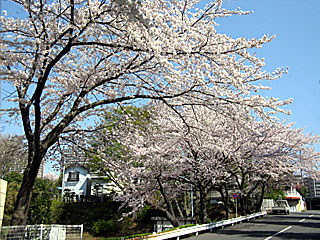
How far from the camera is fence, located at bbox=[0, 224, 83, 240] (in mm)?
6426

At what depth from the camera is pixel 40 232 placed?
8172mm

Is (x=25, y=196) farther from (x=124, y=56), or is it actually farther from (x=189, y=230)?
(x=189, y=230)

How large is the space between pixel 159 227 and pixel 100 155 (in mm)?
11678

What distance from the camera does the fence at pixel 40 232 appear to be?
6426 millimetres

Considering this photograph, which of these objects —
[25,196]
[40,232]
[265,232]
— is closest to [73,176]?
[265,232]

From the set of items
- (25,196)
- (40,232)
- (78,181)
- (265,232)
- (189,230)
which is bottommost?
(265,232)

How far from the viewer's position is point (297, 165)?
2352 centimetres

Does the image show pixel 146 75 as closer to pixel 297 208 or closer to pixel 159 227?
pixel 159 227

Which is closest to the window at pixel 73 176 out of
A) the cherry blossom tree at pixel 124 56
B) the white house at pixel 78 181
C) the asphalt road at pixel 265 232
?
the white house at pixel 78 181

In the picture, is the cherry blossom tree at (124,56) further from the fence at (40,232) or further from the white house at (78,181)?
the white house at (78,181)

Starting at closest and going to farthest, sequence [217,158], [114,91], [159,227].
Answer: [114,91]
[217,158]
[159,227]

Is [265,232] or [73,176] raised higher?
[73,176]

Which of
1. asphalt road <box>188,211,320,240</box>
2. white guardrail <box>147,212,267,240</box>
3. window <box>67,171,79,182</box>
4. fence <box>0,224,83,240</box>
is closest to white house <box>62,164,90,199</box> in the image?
window <box>67,171,79,182</box>

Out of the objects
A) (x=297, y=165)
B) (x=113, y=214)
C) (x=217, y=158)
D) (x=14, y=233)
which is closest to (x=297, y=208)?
(x=297, y=165)
